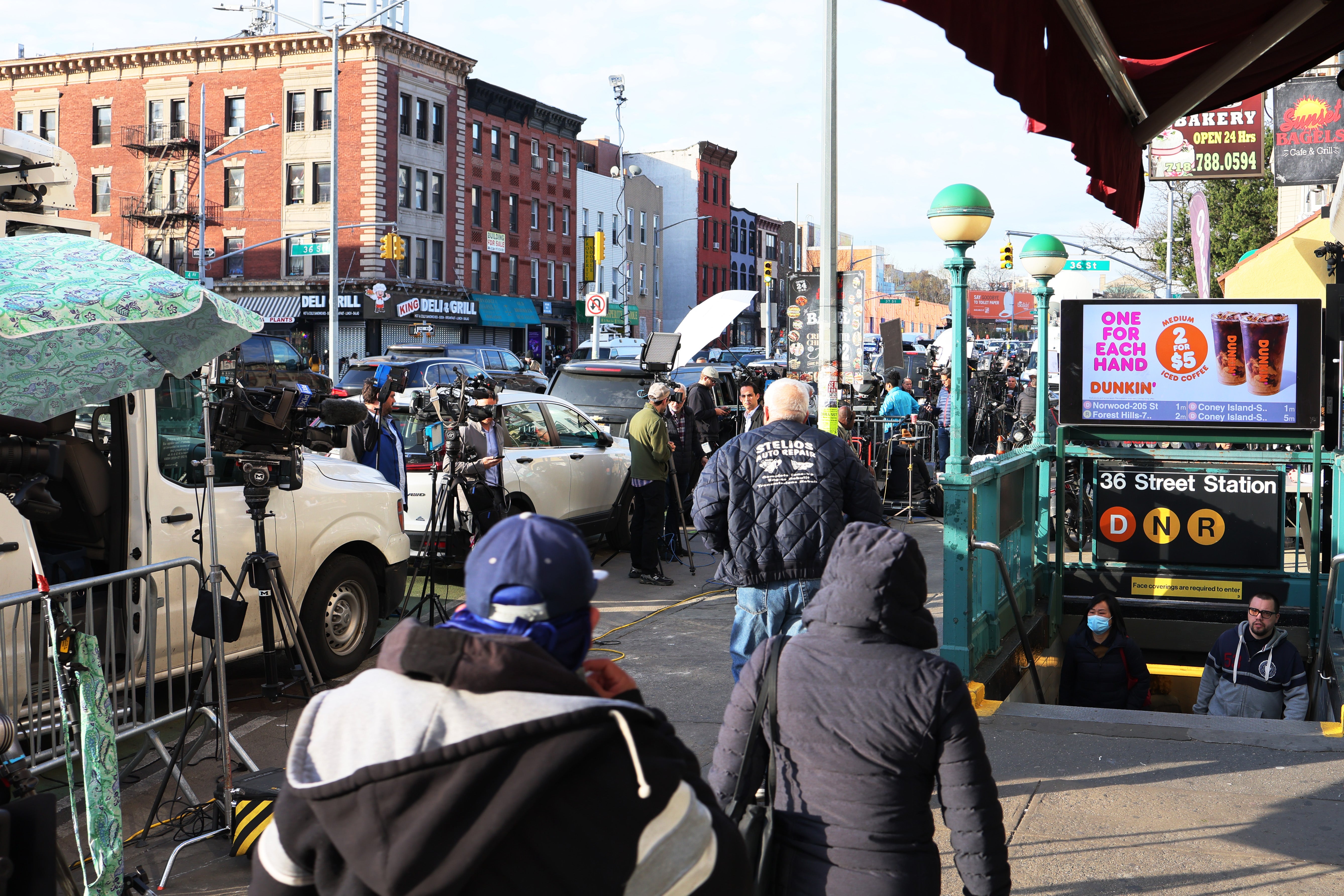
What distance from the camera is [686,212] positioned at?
76625mm

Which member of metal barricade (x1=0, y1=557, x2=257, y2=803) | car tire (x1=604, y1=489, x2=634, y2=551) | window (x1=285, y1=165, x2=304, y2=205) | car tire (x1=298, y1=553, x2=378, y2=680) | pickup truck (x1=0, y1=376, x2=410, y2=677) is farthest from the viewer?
window (x1=285, y1=165, x2=304, y2=205)

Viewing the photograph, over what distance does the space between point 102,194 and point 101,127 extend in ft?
9.42

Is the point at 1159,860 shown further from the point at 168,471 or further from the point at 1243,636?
the point at 168,471

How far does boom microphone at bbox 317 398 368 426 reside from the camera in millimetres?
6535

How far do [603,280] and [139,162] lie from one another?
25.8 m

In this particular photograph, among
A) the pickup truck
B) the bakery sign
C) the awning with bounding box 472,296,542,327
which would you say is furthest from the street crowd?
the awning with bounding box 472,296,542,327

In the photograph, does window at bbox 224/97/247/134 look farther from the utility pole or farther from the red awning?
the red awning

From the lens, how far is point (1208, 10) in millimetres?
3479

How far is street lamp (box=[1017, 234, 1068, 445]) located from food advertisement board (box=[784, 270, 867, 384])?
226 cm

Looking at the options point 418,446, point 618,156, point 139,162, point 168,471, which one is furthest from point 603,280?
point 168,471

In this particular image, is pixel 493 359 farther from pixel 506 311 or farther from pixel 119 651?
pixel 119 651

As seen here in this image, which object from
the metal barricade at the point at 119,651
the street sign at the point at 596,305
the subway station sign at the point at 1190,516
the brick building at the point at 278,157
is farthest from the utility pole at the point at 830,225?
the brick building at the point at 278,157

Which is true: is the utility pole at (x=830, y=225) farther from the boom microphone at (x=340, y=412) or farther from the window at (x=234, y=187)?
the window at (x=234, y=187)

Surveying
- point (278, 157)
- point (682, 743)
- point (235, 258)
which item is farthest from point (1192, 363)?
point (235, 258)
